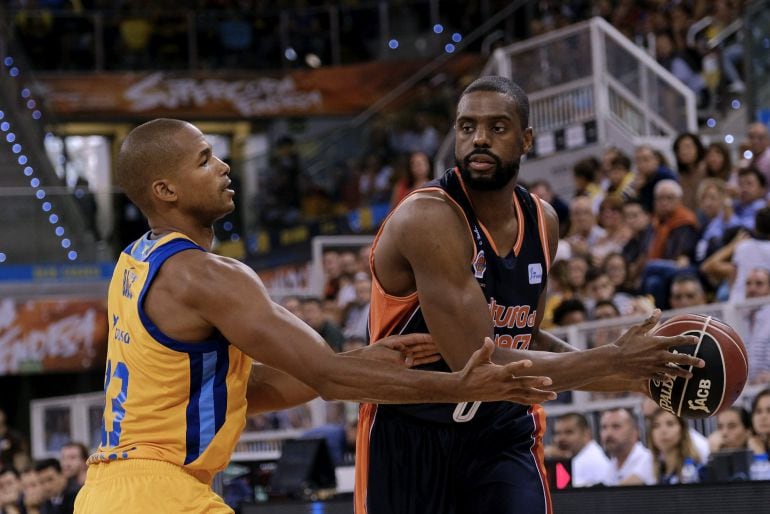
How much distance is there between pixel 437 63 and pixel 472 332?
51.9 ft

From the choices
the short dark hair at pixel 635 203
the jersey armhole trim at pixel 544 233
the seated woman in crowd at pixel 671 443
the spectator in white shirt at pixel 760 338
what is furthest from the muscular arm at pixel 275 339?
the short dark hair at pixel 635 203

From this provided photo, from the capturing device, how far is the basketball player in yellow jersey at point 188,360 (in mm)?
3859

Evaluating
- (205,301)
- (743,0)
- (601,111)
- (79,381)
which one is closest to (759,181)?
(601,111)

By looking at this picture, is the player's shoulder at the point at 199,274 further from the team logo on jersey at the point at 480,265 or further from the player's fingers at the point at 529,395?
the team logo on jersey at the point at 480,265

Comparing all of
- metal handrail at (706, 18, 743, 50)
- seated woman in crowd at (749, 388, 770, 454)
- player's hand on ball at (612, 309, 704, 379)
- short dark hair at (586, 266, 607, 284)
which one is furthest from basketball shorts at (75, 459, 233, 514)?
metal handrail at (706, 18, 743, 50)

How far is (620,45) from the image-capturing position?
14.5 metres

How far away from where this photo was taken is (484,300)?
4445 mm

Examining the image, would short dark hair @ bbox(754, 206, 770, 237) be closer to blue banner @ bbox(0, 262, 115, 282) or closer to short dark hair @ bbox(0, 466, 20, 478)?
short dark hair @ bbox(0, 466, 20, 478)

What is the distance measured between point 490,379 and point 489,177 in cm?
109

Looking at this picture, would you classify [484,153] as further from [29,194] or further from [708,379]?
[29,194]

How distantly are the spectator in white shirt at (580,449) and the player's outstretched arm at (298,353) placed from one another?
4163 mm

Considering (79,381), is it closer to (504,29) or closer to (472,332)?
(504,29)

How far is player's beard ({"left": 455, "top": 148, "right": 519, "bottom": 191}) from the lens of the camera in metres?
4.64

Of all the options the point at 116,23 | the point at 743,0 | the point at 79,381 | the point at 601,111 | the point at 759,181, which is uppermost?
the point at 116,23
